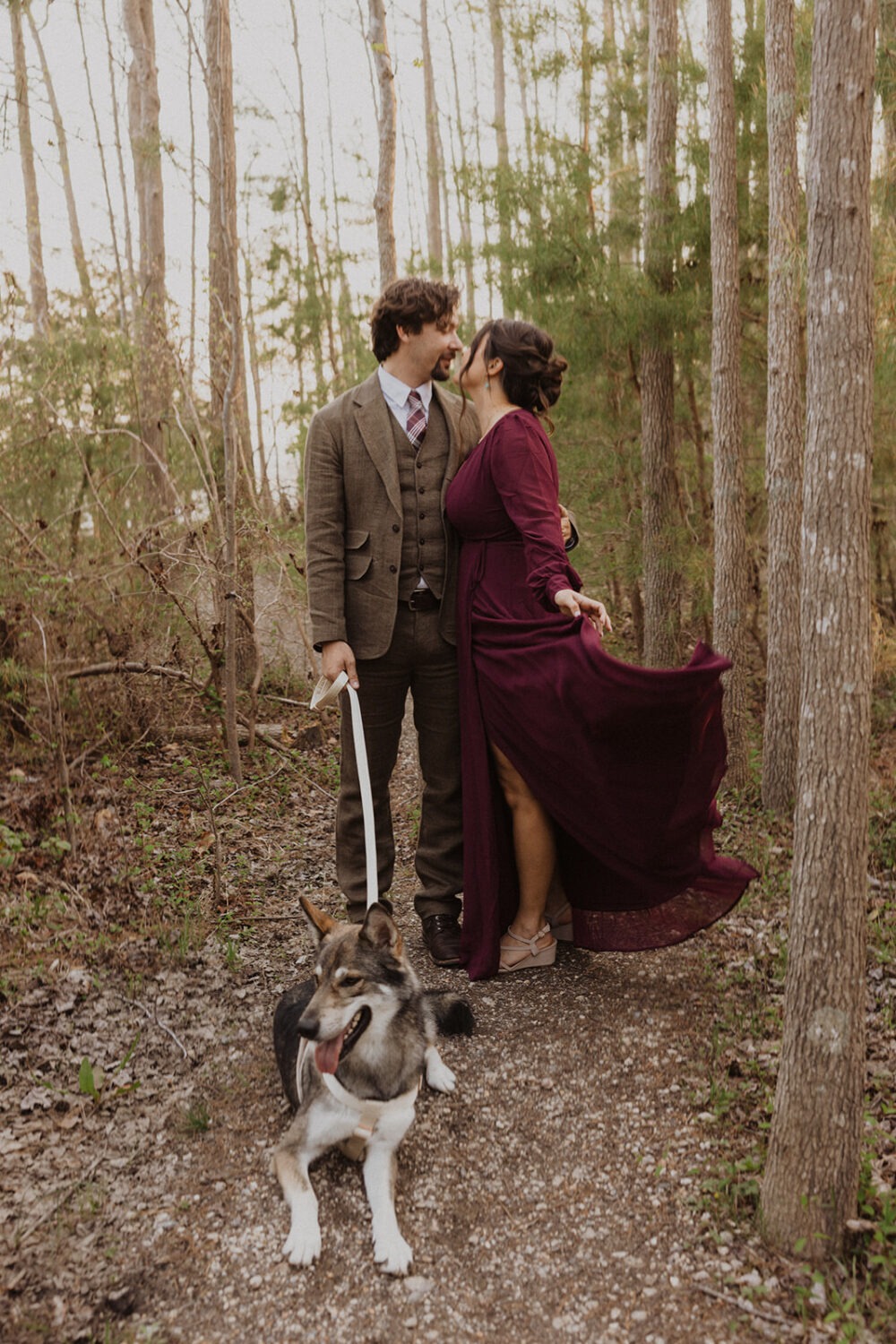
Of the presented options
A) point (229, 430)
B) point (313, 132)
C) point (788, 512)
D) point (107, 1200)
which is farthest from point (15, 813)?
point (313, 132)

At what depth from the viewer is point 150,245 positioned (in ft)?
34.0

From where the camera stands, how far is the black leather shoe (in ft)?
13.3

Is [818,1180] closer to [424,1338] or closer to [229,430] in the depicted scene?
[424,1338]

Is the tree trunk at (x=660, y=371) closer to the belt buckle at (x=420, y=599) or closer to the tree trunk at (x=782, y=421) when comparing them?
the tree trunk at (x=782, y=421)

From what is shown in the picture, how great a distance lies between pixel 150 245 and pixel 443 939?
8.82 meters

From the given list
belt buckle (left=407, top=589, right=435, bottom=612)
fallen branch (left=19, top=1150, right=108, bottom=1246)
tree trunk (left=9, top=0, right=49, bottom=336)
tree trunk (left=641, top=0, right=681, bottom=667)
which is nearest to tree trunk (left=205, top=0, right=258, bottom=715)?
belt buckle (left=407, top=589, right=435, bottom=612)

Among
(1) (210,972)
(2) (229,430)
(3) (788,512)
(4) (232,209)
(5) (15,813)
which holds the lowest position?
(1) (210,972)

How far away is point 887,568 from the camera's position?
8.45 meters

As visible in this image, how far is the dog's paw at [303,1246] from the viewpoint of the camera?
99.4 inches

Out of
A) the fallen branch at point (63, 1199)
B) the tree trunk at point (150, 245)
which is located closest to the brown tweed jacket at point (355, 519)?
the fallen branch at point (63, 1199)

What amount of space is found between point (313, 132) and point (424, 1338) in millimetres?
21116

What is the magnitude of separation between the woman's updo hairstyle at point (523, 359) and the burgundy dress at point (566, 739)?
13 centimetres

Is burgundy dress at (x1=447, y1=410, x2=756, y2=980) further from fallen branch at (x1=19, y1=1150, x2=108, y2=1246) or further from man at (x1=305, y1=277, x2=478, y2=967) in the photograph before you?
fallen branch at (x1=19, y1=1150, x2=108, y2=1246)

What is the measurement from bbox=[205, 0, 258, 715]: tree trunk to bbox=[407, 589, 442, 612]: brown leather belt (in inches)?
76.3
